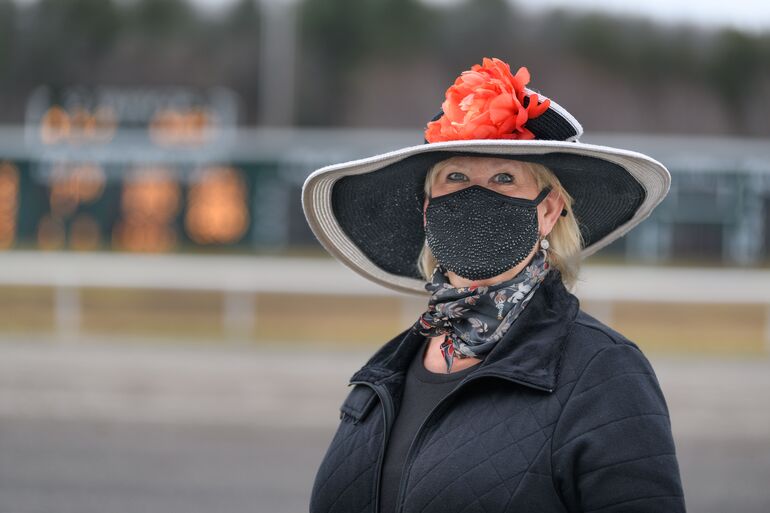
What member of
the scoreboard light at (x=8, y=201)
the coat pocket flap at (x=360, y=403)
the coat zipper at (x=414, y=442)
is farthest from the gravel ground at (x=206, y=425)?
the coat zipper at (x=414, y=442)

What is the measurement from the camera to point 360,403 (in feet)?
7.09

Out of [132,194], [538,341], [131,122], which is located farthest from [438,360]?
[131,122]

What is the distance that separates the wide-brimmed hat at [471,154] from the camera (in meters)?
2.02

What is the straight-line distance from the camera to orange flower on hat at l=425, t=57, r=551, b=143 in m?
2.02

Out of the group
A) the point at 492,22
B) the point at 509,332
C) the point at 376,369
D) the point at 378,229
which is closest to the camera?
the point at 509,332

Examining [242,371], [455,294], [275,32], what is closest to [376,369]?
[455,294]

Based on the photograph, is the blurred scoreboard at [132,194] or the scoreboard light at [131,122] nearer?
the blurred scoreboard at [132,194]

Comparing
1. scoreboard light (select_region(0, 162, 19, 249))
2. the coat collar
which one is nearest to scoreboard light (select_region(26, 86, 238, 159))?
scoreboard light (select_region(0, 162, 19, 249))

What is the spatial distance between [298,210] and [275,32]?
623cm

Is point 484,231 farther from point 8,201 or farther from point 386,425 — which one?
point 8,201

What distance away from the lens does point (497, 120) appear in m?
2.01

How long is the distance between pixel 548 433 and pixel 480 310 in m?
0.30

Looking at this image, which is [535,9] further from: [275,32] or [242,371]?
[242,371]

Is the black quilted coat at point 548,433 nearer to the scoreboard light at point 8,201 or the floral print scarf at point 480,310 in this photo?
the floral print scarf at point 480,310
